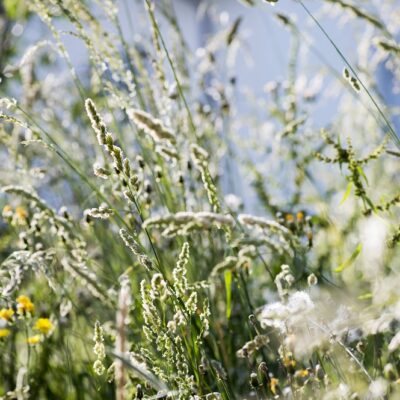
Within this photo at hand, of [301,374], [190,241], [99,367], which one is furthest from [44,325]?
[301,374]

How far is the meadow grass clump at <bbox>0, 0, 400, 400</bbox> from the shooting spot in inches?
34.7

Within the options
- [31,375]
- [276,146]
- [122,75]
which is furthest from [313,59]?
[31,375]

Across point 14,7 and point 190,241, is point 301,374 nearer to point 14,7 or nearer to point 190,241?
point 190,241

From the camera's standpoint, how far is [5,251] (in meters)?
2.40

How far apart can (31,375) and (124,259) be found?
37cm

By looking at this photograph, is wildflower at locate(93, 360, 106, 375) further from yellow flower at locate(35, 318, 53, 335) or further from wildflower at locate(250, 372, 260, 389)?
yellow flower at locate(35, 318, 53, 335)

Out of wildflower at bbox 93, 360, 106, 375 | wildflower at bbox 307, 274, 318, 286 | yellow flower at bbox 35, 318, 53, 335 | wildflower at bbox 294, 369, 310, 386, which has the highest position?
yellow flower at bbox 35, 318, 53, 335

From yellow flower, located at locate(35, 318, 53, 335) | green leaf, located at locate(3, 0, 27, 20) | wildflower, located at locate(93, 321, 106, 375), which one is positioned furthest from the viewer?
green leaf, located at locate(3, 0, 27, 20)

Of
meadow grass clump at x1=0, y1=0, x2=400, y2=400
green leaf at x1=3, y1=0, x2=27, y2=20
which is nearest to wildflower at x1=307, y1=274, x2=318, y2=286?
meadow grass clump at x1=0, y1=0, x2=400, y2=400

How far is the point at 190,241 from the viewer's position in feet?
4.58

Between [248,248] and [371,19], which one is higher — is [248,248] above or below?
below

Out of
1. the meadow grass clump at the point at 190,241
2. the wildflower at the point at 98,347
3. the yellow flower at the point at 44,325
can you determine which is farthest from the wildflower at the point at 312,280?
the yellow flower at the point at 44,325

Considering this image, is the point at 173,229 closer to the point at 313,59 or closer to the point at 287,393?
the point at 287,393

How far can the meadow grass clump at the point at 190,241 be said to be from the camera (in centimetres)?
88
